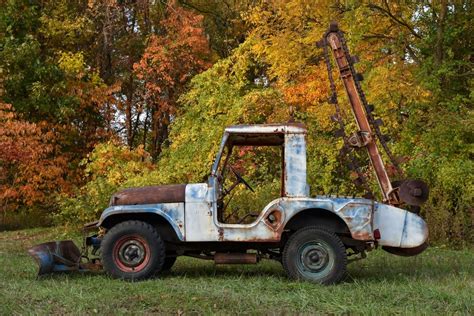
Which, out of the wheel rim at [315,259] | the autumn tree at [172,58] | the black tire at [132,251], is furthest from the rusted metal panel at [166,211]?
the autumn tree at [172,58]

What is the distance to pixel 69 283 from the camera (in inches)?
291

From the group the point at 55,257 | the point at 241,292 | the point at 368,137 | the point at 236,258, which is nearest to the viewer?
the point at 241,292

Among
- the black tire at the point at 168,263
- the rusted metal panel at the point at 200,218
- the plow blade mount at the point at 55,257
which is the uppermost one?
the rusted metal panel at the point at 200,218

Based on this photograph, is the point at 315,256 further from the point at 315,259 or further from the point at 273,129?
the point at 273,129

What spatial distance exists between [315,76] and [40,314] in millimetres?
12638

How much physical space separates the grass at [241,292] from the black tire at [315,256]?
0.64ft

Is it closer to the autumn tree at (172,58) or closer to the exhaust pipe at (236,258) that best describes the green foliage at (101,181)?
the autumn tree at (172,58)

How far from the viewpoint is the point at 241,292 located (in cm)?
662

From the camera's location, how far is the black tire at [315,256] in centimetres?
739

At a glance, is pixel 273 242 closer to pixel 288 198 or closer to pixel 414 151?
pixel 288 198

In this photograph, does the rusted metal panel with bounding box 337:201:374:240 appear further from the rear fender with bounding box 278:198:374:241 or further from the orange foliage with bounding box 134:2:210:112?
the orange foliage with bounding box 134:2:210:112

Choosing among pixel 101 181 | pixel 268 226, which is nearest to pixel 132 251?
pixel 268 226

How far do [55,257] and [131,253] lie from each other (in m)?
1.07

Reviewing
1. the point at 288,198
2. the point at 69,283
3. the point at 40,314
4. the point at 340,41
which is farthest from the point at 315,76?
the point at 40,314
